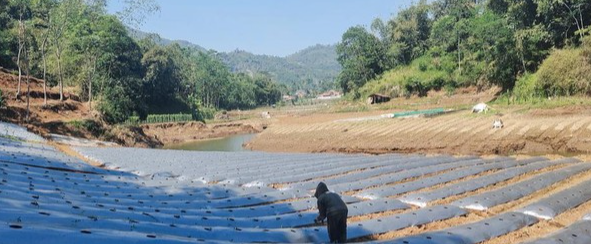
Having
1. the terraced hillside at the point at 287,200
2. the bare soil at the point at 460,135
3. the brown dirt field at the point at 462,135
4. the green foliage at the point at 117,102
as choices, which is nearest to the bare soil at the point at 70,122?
the green foliage at the point at 117,102

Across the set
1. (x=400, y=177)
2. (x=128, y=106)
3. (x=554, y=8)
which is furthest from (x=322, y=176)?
(x=128, y=106)

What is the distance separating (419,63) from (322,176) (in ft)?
135

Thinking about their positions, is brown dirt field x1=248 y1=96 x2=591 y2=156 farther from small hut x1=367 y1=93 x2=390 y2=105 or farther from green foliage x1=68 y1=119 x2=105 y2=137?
small hut x1=367 y1=93 x2=390 y2=105

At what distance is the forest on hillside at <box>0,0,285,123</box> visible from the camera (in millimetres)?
27359

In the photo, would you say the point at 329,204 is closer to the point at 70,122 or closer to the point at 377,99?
the point at 70,122

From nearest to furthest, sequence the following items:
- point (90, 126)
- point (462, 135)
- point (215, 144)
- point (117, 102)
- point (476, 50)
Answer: point (462, 135) < point (90, 126) < point (215, 144) < point (117, 102) < point (476, 50)

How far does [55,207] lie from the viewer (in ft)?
16.5

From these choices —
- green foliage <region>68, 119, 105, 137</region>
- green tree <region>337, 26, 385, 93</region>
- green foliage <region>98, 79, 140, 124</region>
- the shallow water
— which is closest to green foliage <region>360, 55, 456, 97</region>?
green tree <region>337, 26, 385, 93</region>

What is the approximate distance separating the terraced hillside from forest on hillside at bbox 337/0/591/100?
17756 mm

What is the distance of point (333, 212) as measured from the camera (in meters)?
4.84

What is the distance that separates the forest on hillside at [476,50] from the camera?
26.5m

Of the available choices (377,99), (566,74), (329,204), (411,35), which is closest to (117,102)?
(377,99)

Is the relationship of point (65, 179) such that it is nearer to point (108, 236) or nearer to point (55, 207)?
point (55, 207)

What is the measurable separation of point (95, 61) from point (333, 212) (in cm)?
3321
